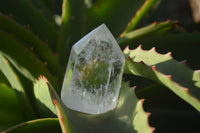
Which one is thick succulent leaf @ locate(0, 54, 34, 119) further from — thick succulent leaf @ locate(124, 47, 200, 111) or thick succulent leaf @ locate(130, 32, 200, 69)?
thick succulent leaf @ locate(130, 32, 200, 69)

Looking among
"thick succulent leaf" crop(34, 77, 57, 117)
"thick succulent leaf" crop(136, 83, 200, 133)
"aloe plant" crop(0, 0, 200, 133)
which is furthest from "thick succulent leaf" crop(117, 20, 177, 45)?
"thick succulent leaf" crop(34, 77, 57, 117)

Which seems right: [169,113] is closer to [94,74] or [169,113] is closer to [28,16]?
[94,74]

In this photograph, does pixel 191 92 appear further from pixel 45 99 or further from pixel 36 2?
pixel 36 2

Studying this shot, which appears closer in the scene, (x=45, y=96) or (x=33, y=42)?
(x=45, y=96)

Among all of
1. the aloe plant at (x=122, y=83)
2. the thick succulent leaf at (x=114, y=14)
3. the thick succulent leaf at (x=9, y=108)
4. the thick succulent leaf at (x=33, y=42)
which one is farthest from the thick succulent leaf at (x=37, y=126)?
the thick succulent leaf at (x=114, y=14)

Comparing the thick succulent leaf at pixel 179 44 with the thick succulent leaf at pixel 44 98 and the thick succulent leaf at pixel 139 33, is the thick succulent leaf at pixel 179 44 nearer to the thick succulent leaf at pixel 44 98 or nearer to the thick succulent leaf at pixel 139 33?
the thick succulent leaf at pixel 139 33

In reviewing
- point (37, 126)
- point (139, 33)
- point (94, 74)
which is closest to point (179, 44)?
point (139, 33)
